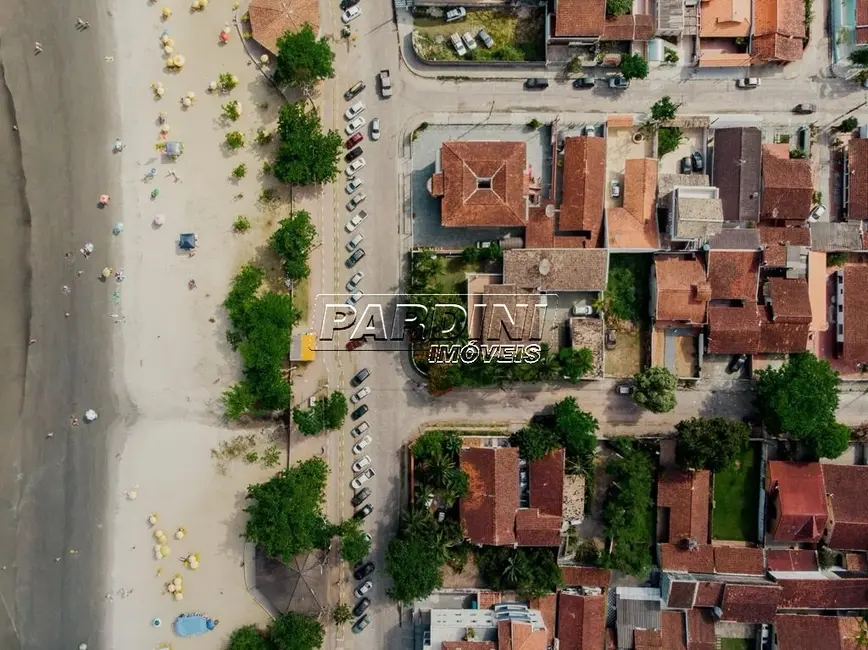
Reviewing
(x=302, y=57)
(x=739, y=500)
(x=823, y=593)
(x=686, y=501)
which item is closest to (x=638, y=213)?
(x=686, y=501)

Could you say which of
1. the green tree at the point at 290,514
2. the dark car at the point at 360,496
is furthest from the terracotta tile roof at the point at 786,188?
the green tree at the point at 290,514

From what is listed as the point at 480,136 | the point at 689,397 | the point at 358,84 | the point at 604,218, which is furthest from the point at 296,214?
the point at 689,397

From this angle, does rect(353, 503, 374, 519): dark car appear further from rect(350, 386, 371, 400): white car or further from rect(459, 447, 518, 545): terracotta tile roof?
rect(350, 386, 371, 400): white car

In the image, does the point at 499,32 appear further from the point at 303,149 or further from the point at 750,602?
the point at 750,602

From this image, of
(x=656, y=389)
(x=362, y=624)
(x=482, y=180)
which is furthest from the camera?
(x=362, y=624)

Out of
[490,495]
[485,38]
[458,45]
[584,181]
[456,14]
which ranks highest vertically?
[456,14]

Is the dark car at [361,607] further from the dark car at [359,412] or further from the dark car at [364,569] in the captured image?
the dark car at [359,412]

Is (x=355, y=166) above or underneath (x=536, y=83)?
underneath

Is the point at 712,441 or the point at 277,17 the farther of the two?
the point at 277,17
